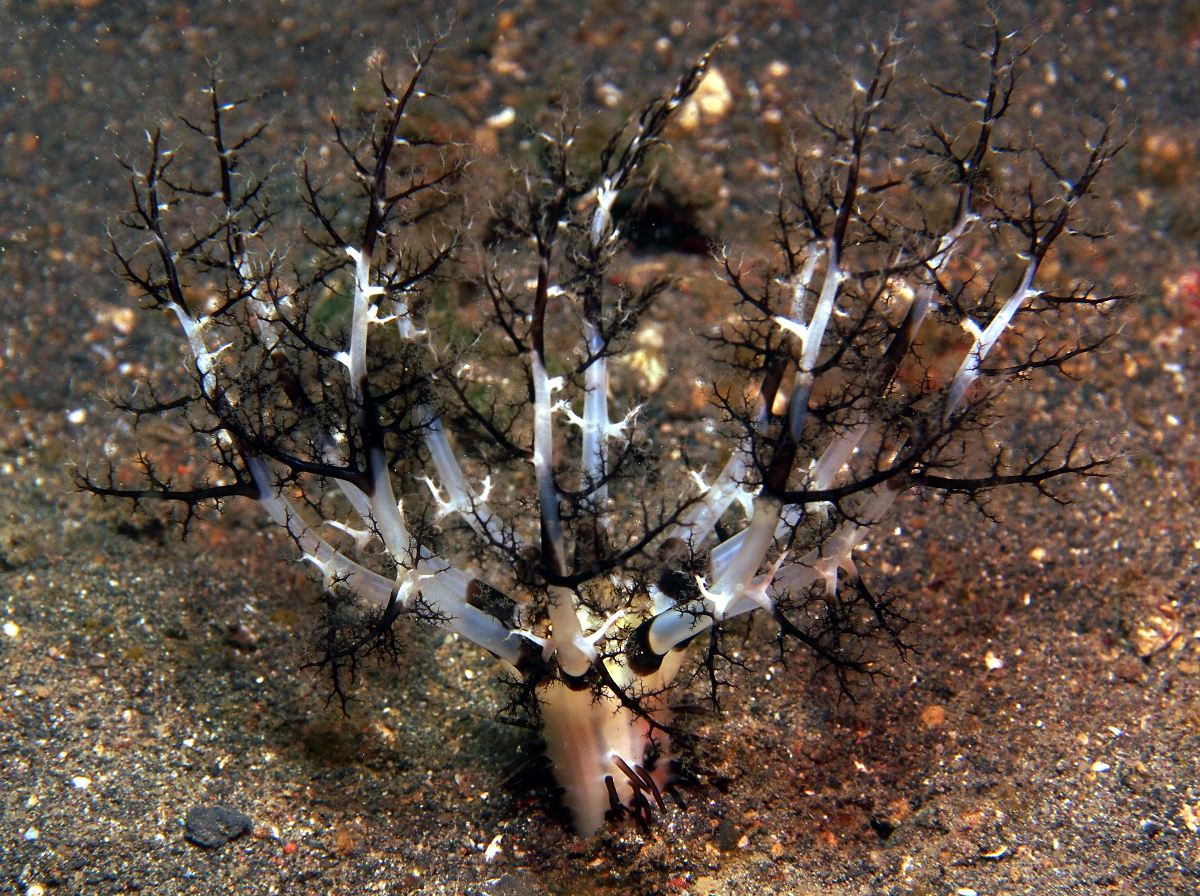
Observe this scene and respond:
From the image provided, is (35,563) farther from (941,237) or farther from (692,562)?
(941,237)

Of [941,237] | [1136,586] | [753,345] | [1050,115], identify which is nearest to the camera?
[941,237]

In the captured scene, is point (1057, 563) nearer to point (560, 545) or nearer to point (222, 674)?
point (560, 545)

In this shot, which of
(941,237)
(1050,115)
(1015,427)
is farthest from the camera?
(1050,115)

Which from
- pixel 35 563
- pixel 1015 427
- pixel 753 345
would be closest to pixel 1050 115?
pixel 1015 427

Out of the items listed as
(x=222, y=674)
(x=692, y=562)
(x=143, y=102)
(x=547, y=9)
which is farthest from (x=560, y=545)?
(x=143, y=102)

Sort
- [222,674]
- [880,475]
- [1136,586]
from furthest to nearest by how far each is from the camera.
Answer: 1. [1136,586]
2. [222,674]
3. [880,475]

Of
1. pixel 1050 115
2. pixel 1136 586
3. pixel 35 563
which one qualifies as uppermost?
pixel 1050 115

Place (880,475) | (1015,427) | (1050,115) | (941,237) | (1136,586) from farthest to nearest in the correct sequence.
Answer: (1050,115) → (1015,427) → (1136,586) → (941,237) → (880,475)

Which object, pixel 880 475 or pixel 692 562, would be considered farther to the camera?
pixel 692 562

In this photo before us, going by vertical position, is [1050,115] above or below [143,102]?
below
